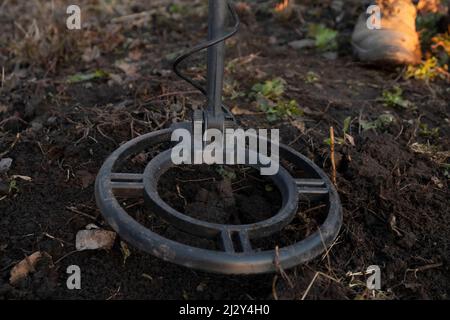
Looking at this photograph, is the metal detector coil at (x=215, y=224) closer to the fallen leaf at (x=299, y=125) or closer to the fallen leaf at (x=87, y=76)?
the fallen leaf at (x=299, y=125)

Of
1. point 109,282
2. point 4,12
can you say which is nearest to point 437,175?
point 109,282

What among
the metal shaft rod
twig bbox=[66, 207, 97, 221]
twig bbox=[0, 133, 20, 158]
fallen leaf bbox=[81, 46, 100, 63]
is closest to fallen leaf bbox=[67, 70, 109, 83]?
fallen leaf bbox=[81, 46, 100, 63]

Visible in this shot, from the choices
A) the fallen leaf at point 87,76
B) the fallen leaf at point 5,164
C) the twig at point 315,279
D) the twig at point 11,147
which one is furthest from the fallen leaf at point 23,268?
the fallen leaf at point 87,76

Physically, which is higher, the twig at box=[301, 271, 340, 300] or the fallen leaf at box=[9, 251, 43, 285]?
the twig at box=[301, 271, 340, 300]

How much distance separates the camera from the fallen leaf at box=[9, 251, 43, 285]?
1771 millimetres

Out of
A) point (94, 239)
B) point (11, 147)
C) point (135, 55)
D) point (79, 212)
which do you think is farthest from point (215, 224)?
point (135, 55)

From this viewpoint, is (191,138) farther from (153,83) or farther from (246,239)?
(153,83)

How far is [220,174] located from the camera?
227cm

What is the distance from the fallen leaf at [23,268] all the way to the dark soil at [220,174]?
2 centimetres

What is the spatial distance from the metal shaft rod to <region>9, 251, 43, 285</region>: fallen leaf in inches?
32.5

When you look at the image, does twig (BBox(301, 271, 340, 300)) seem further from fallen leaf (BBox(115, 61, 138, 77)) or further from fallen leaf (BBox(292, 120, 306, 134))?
fallen leaf (BBox(115, 61, 138, 77))

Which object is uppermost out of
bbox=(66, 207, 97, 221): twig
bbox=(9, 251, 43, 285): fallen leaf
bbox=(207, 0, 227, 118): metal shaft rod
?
bbox=(207, 0, 227, 118): metal shaft rod

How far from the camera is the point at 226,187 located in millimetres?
2129
